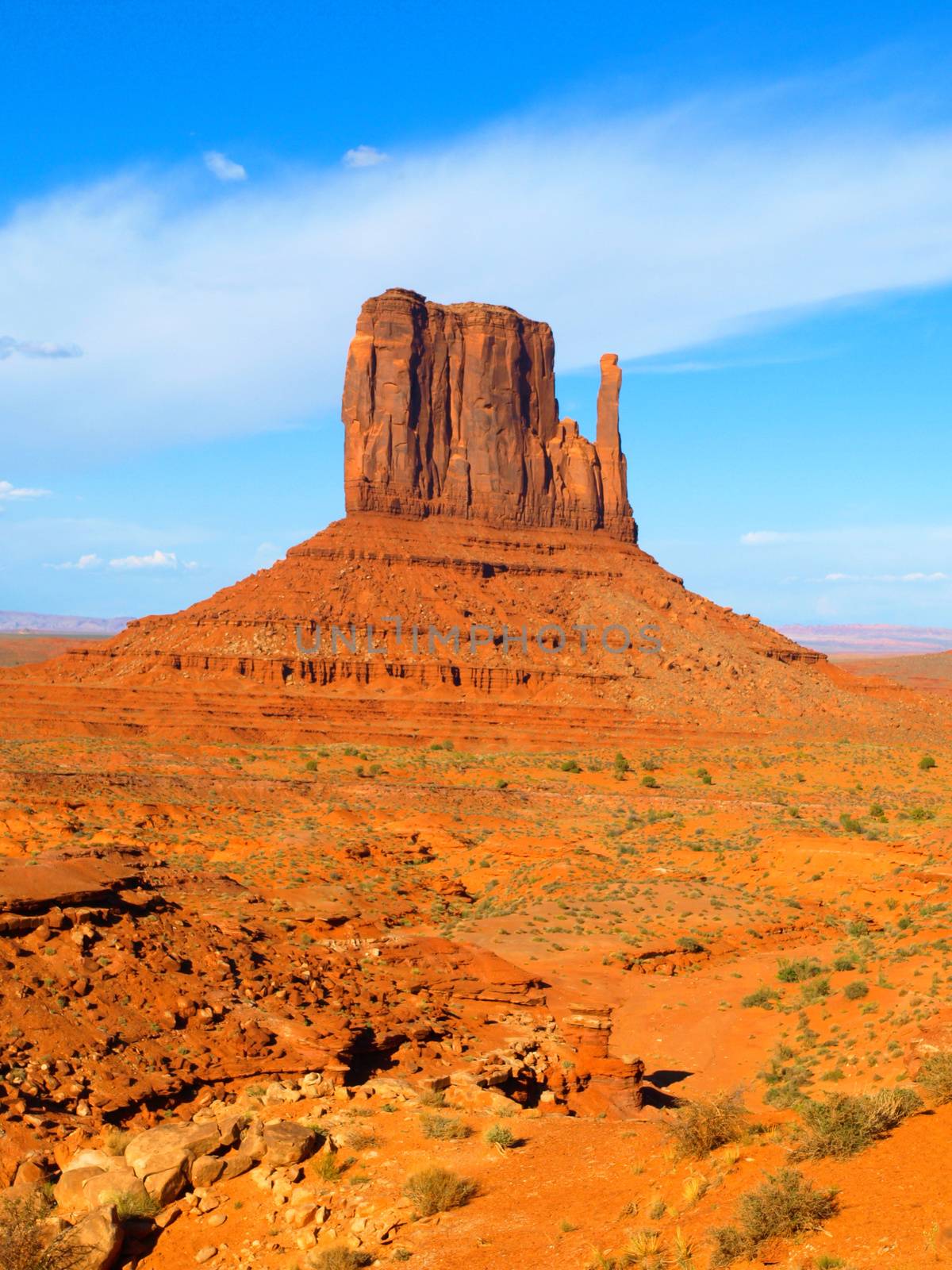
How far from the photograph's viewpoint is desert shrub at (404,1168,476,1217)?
10031 millimetres

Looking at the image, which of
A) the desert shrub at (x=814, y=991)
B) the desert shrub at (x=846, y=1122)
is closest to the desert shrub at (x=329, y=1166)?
the desert shrub at (x=846, y=1122)

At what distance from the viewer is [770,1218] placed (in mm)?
8336

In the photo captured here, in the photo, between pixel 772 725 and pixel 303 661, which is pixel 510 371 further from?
pixel 772 725

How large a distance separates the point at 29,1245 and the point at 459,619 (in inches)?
2859

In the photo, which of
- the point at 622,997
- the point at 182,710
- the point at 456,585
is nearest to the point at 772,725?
the point at 456,585

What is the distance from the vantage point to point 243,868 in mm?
30156

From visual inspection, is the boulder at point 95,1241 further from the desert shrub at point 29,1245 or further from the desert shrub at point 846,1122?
the desert shrub at point 846,1122

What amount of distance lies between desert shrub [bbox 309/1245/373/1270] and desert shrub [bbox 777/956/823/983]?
14123 mm

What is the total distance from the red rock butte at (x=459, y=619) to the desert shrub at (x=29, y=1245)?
56.1 metres

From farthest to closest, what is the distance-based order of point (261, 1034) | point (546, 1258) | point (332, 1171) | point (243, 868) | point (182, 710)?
point (182, 710)
point (243, 868)
point (261, 1034)
point (332, 1171)
point (546, 1258)

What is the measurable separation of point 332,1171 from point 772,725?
62793mm

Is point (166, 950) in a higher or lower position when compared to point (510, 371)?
lower

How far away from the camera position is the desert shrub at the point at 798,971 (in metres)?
21.7

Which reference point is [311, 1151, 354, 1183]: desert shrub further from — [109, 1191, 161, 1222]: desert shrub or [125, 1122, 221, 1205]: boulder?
[109, 1191, 161, 1222]: desert shrub
